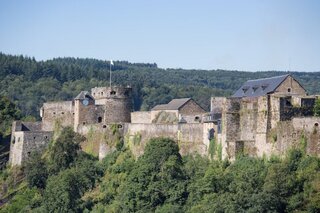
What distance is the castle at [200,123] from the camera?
57.0 m

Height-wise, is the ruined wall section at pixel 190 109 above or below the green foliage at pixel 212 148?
above

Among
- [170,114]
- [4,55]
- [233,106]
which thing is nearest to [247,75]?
[4,55]

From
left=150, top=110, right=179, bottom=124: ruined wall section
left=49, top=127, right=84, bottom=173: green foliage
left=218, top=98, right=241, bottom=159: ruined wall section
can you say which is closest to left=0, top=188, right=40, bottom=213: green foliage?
left=49, top=127, right=84, bottom=173: green foliage

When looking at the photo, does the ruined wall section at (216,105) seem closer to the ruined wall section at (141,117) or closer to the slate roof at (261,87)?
the slate roof at (261,87)

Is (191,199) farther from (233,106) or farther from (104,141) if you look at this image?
(104,141)

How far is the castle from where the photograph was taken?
5700 cm

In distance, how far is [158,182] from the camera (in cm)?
6138

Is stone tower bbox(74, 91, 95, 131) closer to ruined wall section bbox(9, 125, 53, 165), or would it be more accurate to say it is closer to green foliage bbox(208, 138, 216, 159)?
ruined wall section bbox(9, 125, 53, 165)

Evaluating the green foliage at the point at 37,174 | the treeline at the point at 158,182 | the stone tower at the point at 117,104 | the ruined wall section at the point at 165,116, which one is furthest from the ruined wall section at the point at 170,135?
the green foliage at the point at 37,174

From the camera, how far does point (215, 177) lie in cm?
5753

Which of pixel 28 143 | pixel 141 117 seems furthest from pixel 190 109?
pixel 28 143

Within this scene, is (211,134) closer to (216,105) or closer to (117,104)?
(216,105)

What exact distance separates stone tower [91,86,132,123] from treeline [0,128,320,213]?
315cm

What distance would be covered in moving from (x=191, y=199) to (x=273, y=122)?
Answer: 7.18m
